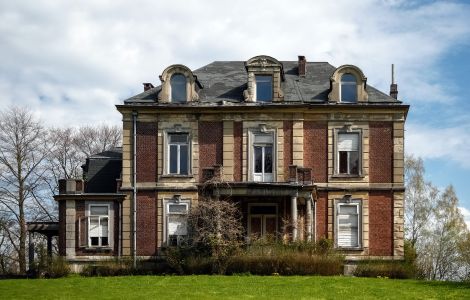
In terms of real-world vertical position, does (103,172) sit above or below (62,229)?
above

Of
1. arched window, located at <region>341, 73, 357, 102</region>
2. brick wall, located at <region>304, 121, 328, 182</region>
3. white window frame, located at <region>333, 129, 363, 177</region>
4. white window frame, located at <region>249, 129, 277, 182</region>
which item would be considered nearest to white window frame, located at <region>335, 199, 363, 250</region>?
white window frame, located at <region>333, 129, 363, 177</region>

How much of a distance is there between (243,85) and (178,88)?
9.87 feet

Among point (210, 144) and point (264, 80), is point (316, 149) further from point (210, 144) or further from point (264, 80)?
point (210, 144)

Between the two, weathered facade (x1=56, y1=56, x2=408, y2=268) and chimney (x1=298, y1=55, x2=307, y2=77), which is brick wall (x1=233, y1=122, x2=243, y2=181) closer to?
weathered facade (x1=56, y1=56, x2=408, y2=268)

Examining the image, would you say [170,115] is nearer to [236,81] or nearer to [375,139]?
[236,81]

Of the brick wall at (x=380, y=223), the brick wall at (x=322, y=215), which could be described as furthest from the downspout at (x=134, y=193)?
the brick wall at (x=380, y=223)

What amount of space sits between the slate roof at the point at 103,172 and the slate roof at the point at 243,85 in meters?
3.69

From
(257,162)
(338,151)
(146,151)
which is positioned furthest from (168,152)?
(338,151)

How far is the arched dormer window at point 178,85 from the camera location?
3375 centimetres

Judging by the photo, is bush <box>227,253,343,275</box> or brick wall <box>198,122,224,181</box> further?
brick wall <box>198,122,224,181</box>

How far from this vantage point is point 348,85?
111 ft

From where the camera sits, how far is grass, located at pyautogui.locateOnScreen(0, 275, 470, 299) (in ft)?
67.3

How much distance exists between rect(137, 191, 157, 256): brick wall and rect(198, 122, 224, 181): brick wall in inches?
98.7

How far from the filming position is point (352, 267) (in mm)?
30578
